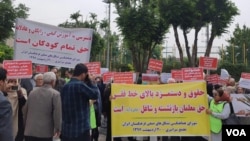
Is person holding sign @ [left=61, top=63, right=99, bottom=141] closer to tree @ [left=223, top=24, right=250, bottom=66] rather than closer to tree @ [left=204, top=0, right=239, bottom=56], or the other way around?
tree @ [left=204, top=0, right=239, bottom=56]

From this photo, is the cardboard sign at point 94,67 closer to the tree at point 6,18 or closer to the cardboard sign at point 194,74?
the cardboard sign at point 194,74

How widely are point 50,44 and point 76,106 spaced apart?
2.90 meters

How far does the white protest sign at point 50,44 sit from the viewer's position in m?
8.73

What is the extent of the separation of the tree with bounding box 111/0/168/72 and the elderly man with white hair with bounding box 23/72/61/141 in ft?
72.7

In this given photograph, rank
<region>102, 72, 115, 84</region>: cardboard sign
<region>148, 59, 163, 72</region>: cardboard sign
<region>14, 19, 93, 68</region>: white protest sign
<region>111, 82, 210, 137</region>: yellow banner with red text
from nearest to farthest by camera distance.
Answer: <region>111, 82, 210, 137</region>: yellow banner with red text < <region>14, 19, 93, 68</region>: white protest sign < <region>102, 72, 115, 84</region>: cardboard sign < <region>148, 59, 163, 72</region>: cardboard sign

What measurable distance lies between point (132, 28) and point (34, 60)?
20523mm

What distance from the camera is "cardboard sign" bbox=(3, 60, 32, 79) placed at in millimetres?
7719

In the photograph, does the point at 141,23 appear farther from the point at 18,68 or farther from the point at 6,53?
the point at 18,68

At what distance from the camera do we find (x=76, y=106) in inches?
245

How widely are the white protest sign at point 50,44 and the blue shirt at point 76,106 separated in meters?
2.48

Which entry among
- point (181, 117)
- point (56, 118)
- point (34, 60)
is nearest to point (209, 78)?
point (181, 117)

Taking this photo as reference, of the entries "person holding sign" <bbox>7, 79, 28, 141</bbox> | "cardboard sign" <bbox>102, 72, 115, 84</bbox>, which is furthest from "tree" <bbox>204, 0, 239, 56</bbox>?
"person holding sign" <bbox>7, 79, 28, 141</bbox>

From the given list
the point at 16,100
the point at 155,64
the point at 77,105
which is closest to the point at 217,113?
the point at 77,105

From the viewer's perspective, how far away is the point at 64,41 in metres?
8.90
